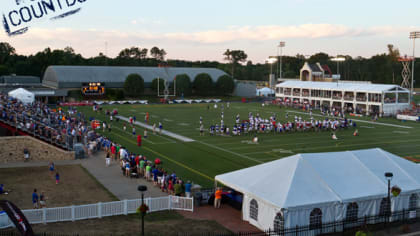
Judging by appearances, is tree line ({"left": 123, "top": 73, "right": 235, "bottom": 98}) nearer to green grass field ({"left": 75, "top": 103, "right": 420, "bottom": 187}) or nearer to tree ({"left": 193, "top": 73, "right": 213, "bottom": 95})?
tree ({"left": 193, "top": 73, "right": 213, "bottom": 95})

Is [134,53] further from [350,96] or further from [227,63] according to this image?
[350,96]

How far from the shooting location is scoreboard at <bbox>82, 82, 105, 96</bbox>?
242 ft

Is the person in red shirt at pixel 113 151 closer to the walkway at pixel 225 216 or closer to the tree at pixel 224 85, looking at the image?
the walkway at pixel 225 216

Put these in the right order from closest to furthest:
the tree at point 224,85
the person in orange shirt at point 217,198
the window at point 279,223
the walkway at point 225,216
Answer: the window at point 279,223 → the walkway at point 225,216 → the person in orange shirt at point 217,198 → the tree at point 224,85

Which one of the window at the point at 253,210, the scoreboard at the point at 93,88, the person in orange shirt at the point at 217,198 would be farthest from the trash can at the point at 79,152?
the scoreboard at the point at 93,88

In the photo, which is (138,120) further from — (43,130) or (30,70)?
(30,70)

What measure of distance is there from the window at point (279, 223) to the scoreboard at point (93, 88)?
6405 centimetres

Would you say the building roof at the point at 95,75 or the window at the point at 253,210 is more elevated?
the building roof at the point at 95,75

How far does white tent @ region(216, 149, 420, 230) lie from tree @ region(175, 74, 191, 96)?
67986 mm

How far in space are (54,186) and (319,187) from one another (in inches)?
489

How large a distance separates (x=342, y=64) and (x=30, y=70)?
8370cm

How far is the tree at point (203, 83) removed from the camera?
87.1 metres

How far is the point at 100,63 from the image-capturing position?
11475cm

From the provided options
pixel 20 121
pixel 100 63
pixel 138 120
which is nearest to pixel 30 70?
pixel 100 63
